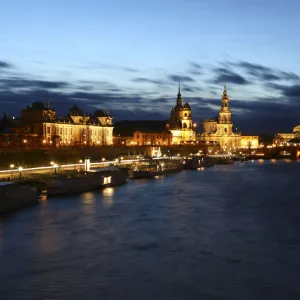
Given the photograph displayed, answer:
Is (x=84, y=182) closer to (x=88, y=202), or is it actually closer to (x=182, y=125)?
(x=88, y=202)

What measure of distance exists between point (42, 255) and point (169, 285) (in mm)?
5685

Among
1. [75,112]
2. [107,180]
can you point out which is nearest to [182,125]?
[75,112]

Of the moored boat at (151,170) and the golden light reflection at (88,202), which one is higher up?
the moored boat at (151,170)

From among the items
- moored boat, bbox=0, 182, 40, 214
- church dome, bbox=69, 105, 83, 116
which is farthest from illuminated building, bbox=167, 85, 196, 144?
moored boat, bbox=0, 182, 40, 214

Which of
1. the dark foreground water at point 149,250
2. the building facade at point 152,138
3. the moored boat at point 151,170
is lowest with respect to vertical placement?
the dark foreground water at point 149,250

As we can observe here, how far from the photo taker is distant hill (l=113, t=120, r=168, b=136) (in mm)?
117438

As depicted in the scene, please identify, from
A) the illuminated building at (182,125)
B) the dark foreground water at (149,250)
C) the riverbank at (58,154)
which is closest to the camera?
the dark foreground water at (149,250)

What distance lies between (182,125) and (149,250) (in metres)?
115

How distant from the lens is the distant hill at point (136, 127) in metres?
117

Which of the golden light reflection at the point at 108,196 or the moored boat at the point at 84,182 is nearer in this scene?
the golden light reflection at the point at 108,196

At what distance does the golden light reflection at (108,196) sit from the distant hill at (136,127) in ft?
247

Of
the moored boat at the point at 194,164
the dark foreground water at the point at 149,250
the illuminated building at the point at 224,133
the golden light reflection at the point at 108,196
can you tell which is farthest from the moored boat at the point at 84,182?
the illuminated building at the point at 224,133

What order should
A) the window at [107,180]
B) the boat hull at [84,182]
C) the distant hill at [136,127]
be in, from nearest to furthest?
the boat hull at [84,182], the window at [107,180], the distant hill at [136,127]

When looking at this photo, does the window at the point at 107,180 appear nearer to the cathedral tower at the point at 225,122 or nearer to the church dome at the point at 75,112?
the church dome at the point at 75,112
